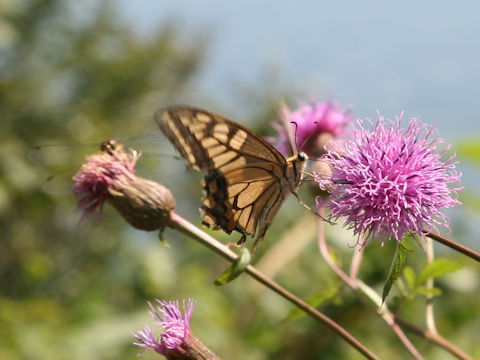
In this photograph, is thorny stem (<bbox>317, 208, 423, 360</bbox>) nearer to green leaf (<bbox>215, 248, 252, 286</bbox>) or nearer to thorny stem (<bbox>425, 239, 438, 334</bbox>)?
thorny stem (<bbox>425, 239, 438, 334</bbox>)

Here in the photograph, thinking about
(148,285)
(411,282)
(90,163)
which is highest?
(411,282)

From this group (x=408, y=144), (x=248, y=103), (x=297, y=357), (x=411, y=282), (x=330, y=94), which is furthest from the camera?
(x=248, y=103)

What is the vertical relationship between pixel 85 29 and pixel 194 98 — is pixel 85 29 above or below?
above

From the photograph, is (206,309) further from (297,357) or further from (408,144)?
(408,144)

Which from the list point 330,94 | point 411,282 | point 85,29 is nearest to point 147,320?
point 330,94

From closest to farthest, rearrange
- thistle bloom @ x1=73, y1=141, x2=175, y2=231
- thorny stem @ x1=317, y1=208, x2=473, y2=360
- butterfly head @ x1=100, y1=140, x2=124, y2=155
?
1. thorny stem @ x1=317, y1=208, x2=473, y2=360
2. thistle bloom @ x1=73, y1=141, x2=175, y2=231
3. butterfly head @ x1=100, y1=140, x2=124, y2=155

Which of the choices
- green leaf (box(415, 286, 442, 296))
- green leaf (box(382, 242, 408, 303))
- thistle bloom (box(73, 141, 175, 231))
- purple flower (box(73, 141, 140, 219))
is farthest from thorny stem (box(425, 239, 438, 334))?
purple flower (box(73, 141, 140, 219))

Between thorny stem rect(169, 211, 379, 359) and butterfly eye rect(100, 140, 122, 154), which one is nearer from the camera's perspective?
thorny stem rect(169, 211, 379, 359)
